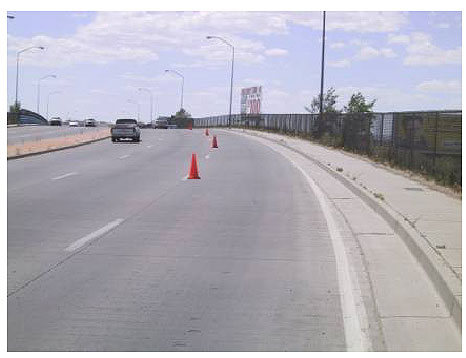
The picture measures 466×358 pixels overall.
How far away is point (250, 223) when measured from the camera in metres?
13.1

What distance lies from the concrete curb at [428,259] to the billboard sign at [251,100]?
277ft

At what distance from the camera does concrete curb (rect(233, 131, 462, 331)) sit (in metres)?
7.08

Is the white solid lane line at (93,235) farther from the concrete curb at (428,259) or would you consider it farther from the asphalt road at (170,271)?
the concrete curb at (428,259)

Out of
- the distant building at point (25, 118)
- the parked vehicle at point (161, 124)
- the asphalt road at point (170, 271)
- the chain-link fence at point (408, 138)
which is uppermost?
the distant building at point (25, 118)

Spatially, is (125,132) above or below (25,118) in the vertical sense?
below

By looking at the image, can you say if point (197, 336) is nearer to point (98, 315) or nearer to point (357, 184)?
point (98, 315)

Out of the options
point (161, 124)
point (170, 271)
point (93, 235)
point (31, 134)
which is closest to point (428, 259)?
point (170, 271)

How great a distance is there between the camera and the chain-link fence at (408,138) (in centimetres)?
2098

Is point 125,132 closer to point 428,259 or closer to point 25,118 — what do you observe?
point 428,259

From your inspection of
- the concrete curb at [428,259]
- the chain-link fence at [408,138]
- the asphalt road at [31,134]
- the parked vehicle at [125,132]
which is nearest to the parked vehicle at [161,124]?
the asphalt road at [31,134]

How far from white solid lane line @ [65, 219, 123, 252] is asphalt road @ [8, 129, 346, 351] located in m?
0.03

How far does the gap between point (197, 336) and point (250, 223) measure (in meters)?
6.89

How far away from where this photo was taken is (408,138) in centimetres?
2523

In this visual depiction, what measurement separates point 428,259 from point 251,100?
9754 cm
